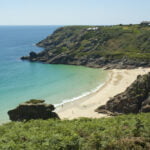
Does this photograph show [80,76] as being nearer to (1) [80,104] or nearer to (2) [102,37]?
(1) [80,104]

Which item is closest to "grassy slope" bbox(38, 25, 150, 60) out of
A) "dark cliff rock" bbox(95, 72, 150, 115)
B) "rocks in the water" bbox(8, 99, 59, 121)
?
"dark cliff rock" bbox(95, 72, 150, 115)

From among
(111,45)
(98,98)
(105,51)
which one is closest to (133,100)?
(98,98)

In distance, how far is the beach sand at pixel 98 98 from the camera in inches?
2040

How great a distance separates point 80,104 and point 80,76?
31.5 m

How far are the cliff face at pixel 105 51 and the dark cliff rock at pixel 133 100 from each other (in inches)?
2130

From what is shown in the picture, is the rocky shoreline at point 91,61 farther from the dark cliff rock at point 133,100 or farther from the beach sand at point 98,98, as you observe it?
the dark cliff rock at point 133,100

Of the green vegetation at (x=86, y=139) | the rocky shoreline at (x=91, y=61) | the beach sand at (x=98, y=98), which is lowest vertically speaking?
the beach sand at (x=98, y=98)

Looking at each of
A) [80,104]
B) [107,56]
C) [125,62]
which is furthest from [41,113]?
[107,56]

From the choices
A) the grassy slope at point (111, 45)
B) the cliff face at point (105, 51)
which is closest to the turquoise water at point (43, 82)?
the cliff face at point (105, 51)

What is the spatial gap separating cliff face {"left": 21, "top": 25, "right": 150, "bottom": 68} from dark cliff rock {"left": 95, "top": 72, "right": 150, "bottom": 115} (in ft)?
178

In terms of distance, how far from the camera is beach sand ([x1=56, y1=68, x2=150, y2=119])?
5182cm

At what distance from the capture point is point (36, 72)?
99.4 meters

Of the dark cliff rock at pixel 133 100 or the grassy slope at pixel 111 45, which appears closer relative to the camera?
the dark cliff rock at pixel 133 100

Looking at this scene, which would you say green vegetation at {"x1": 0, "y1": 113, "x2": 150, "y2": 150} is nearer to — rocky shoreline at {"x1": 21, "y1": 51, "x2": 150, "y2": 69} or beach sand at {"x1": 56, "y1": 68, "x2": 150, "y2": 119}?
beach sand at {"x1": 56, "y1": 68, "x2": 150, "y2": 119}
